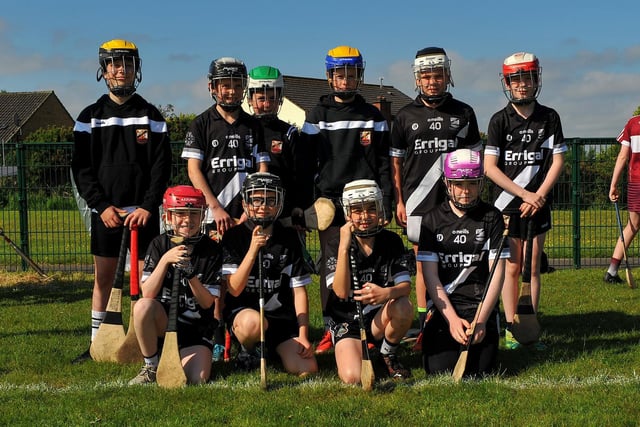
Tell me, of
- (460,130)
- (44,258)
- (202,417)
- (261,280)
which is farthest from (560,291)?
(44,258)

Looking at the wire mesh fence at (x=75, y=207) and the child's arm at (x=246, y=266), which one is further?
the wire mesh fence at (x=75, y=207)

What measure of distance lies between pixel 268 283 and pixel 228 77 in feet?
4.93

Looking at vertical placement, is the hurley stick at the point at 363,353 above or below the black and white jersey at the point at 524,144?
below

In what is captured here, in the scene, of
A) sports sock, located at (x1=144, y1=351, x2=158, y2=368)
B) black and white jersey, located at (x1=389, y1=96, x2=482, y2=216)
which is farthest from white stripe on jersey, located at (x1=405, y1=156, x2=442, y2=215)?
sports sock, located at (x1=144, y1=351, x2=158, y2=368)

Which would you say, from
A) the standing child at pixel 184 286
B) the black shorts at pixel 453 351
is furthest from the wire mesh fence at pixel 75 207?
the black shorts at pixel 453 351

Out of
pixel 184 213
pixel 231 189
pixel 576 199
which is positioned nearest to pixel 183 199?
pixel 184 213

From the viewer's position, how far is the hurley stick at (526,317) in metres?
5.57

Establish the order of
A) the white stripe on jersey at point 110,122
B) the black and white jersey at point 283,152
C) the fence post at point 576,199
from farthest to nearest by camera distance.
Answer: the fence post at point 576,199 → the black and white jersey at point 283,152 → the white stripe on jersey at point 110,122

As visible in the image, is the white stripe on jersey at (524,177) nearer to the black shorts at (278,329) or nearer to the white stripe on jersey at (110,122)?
the black shorts at (278,329)

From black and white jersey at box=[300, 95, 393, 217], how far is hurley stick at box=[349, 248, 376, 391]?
2.98ft

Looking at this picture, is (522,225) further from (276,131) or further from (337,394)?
(337,394)

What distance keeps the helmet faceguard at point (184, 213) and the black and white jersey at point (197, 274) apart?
0.35 ft

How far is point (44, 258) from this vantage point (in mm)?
11938

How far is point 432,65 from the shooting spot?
550 cm
